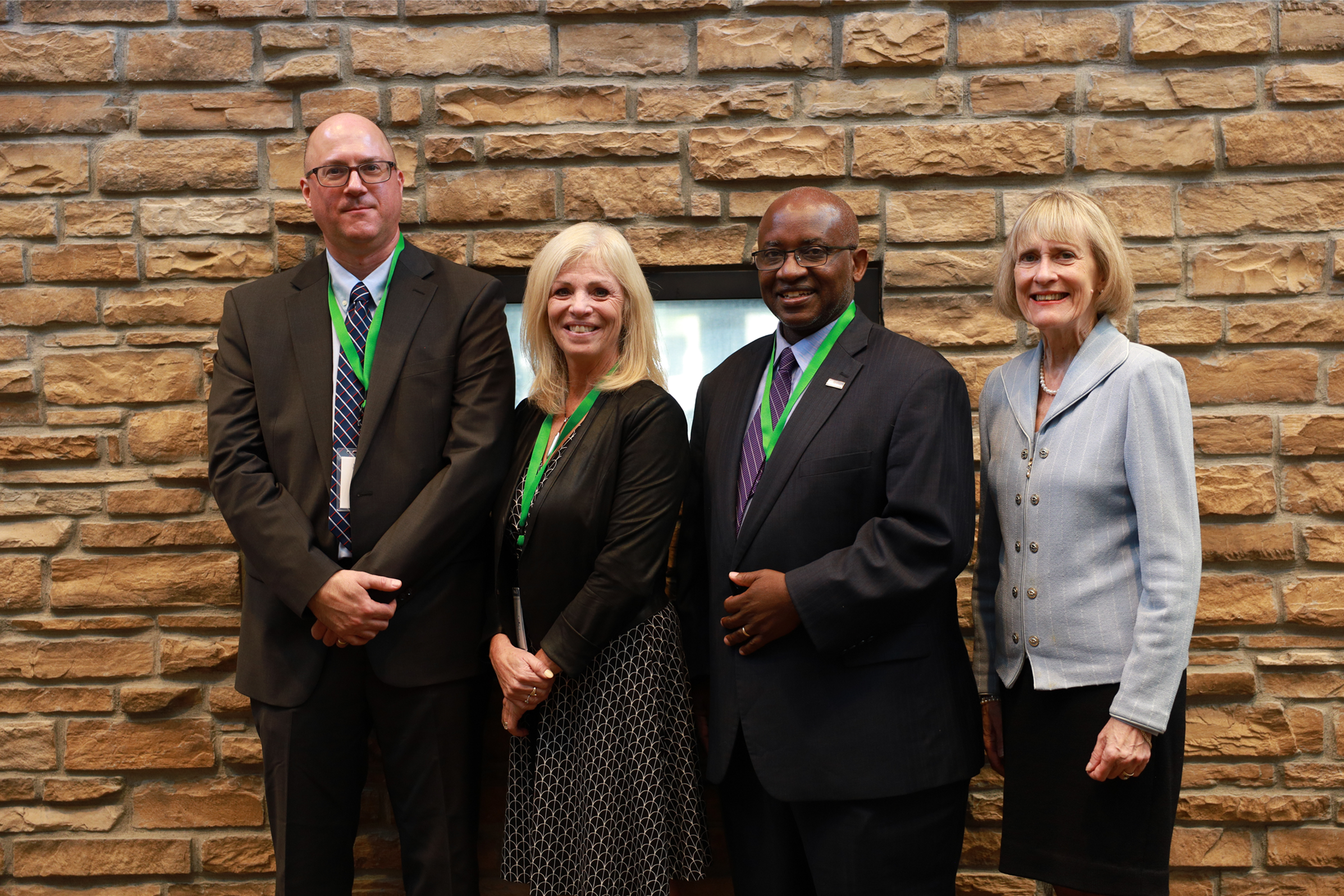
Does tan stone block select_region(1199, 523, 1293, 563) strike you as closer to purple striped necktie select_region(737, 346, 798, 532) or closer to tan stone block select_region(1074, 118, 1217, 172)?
tan stone block select_region(1074, 118, 1217, 172)

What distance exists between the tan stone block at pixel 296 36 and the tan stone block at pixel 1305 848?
359 cm

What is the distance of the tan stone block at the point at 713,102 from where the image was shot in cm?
268

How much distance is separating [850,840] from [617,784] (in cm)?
52

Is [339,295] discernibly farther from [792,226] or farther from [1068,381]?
[1068,381]

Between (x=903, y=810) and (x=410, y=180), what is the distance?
2.16 meters

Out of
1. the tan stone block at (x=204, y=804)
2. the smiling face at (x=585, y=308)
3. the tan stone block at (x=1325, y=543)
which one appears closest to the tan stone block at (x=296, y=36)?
the smiling face at (x=585, y=308)

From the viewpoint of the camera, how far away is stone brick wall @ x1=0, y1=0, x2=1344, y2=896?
263cm

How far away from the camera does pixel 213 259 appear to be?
274cm

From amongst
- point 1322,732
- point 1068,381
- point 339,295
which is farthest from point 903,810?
point 339,295

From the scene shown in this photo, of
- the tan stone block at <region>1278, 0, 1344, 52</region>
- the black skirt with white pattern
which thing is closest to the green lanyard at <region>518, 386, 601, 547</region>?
the black skirt with white pattern

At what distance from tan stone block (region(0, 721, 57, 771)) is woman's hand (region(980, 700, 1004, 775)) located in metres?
2.67

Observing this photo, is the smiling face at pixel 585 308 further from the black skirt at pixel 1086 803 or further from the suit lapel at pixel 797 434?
the black skirt at pixel 1086 803

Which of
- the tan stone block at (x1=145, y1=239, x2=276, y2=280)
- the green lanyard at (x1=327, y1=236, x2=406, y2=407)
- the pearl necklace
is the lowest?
the pearl necklace

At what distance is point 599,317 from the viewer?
2229mm
